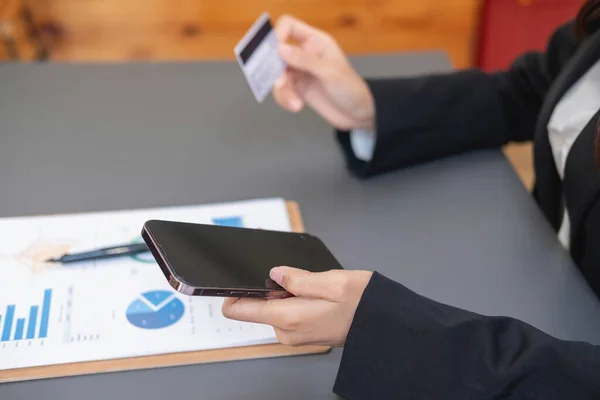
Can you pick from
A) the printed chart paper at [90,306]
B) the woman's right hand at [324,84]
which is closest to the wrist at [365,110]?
the woman's right hand at [324,84]

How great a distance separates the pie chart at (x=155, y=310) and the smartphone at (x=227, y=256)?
0.08 metres

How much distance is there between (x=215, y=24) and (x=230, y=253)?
4.87ft

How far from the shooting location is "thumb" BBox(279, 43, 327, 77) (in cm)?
79

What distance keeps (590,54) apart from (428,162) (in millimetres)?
236

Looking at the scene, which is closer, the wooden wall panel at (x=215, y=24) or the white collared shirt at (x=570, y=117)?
the white collared shirt at (x=570, y=117)

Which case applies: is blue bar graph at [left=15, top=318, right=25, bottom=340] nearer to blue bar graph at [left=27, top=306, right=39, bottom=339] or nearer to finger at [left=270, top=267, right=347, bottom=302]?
blue bar graph at [left=27, top=306, right=39, bottom=339]

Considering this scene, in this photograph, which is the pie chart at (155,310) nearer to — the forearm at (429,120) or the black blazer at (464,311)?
the black blazer at (464,311)

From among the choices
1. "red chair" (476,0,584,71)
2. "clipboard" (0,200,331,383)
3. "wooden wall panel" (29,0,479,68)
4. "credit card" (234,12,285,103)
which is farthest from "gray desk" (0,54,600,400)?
"red chair" (476,0,584,71)

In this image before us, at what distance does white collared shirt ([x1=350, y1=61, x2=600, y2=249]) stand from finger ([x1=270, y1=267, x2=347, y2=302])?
0.35 m

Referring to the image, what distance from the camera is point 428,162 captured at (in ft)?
2.83

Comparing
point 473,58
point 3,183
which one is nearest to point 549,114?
point 3,183

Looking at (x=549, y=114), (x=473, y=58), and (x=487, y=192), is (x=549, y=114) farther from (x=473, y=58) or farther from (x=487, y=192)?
(x=473, y=58)

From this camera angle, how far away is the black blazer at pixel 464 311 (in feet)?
1.71

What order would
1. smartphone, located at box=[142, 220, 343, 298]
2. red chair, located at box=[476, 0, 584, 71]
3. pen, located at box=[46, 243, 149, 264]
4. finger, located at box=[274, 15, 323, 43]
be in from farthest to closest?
red chair, located at box=[476, 0, 584, 71] < finger, located at box=[274, 15, 323, 43] < pen, located at box=[46, 243, 149, 264] < smartphone, located at box=[142, 220, 343, 298]
